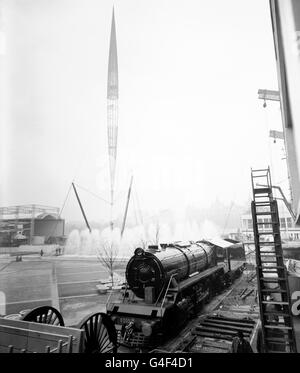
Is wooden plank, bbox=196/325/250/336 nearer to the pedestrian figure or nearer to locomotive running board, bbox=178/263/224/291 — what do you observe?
locomotive running board, bbox=178/263/224/291

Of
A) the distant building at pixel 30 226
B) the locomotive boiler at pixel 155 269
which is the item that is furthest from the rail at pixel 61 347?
the distant building at pixel 30 226

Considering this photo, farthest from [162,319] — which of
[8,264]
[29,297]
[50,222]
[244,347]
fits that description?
[50,222]

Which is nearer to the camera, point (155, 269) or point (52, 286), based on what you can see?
point (155, 269)

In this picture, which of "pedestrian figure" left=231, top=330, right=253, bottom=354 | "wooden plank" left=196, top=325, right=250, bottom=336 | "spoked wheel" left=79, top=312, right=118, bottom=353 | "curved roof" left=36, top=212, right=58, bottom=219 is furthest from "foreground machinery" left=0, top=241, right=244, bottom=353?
"curved roof" left=36, top=212, right=58, bottom=219

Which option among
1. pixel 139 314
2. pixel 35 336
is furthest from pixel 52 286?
pixel 35 336

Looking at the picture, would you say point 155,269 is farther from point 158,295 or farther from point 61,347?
point 61,347

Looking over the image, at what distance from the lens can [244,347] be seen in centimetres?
404

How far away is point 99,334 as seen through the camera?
3.96 metres

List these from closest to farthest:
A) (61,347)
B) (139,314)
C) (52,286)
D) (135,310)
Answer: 1. (61,347)
2. (139,314)
3. (135,310)
4. (52,286)

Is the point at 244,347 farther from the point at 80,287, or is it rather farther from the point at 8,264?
the point at 8,264

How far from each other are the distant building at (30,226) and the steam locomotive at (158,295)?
9711 mm

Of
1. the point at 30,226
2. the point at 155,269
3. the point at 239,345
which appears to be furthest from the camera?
the point at 30,226

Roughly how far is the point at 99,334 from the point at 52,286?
11579 mm

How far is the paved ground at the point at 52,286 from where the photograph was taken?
1155 centimetres
